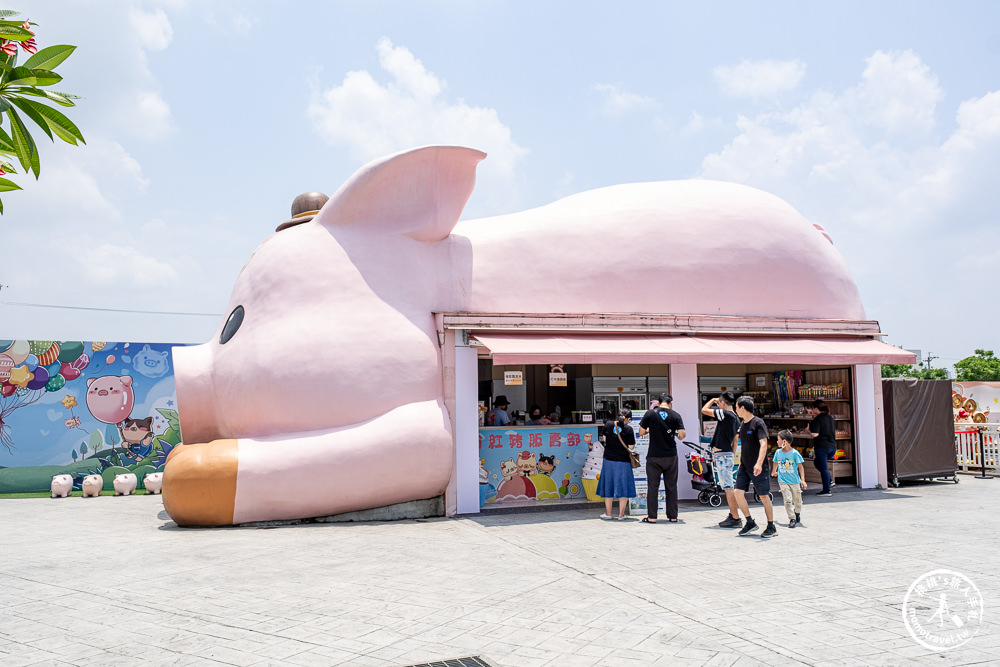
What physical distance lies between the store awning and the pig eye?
11.5 feet

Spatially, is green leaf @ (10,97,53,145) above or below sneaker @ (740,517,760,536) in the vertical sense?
above

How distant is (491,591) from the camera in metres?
5.73

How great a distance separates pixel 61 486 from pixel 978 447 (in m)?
17.5

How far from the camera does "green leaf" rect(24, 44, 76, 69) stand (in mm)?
→ 3156

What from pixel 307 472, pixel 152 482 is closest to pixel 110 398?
pixel 152 482

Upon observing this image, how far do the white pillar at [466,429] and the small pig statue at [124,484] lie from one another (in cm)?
692

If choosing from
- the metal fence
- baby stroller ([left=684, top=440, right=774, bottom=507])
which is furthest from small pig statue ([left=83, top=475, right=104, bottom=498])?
the metal fence

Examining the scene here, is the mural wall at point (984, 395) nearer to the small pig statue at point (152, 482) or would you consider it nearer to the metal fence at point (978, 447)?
the metal fence at point (978, 447)

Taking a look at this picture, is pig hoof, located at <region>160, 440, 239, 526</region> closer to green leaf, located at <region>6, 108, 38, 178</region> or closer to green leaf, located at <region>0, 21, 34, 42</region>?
green leaf, located at <region>6, 108, 38, 178</region>

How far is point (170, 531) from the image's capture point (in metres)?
8.82

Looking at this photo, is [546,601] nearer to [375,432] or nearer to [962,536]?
[375,432]

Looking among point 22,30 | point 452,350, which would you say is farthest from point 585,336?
point 22,30

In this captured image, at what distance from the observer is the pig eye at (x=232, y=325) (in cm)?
1034

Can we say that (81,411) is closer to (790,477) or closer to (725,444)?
(725,444)
